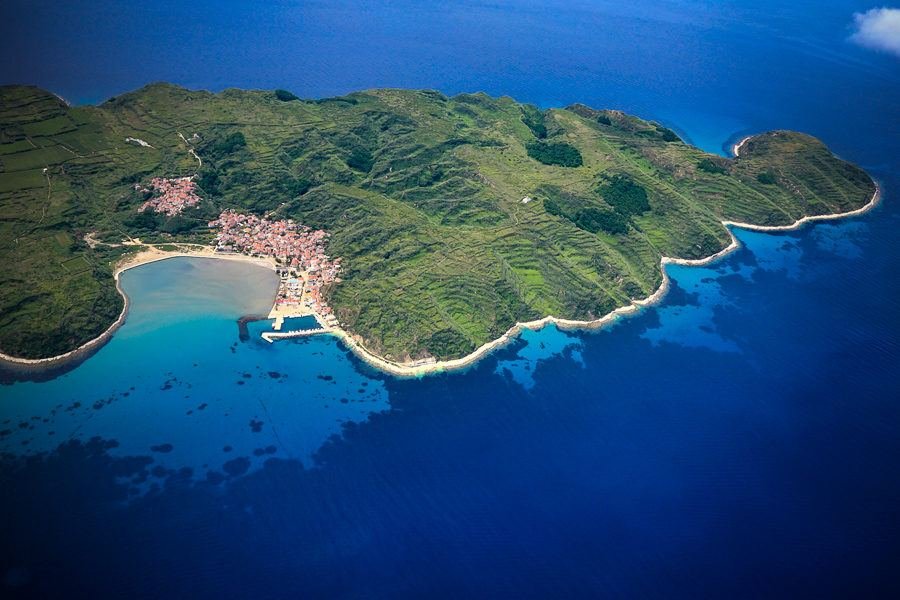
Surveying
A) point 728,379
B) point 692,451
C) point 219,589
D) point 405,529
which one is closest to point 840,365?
point 728,379

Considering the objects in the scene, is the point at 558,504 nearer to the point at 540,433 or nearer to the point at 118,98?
the point at 540,433

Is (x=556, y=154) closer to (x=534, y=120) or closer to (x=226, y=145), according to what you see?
(x=534, y=120)

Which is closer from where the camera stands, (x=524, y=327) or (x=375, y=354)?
(x=375, y=354)

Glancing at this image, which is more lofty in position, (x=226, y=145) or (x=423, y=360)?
(x=226, y=145)

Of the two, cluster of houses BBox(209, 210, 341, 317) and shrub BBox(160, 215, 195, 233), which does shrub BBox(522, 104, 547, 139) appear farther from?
shrub BBox(160, 215, 195, 233)

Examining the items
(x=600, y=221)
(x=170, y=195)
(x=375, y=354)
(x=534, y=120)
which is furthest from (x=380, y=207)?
(x=534, y=120)

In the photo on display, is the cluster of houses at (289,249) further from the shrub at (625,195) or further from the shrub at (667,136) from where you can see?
the shrub at (667,136)

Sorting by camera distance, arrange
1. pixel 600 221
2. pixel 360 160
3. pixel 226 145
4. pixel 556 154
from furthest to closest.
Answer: pixel 556 154, pixel 360 160, pixel 226 145, pixel 600 221
